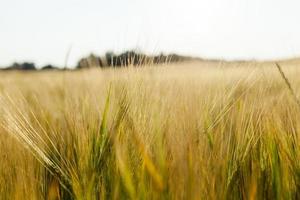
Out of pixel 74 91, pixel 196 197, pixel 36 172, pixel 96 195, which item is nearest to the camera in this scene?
pixel 196 197

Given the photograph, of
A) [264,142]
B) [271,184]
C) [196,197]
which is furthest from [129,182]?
[264,142]

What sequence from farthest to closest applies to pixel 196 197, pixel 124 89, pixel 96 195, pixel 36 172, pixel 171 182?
pixel 36 172 < pixel 124 89 < pixel 96 195 < pixel 171 182 < pixel 196 197

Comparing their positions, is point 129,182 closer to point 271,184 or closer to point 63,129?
point 271,184

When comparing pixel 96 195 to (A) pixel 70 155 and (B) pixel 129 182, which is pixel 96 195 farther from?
(B) pixel 129 182

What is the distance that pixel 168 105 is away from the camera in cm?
114

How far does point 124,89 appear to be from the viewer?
1.12 metres

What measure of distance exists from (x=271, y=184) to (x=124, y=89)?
385mm

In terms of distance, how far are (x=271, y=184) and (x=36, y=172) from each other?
1.93ft

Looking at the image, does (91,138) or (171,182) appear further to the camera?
(91,138)

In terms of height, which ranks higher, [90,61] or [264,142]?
[90,61]

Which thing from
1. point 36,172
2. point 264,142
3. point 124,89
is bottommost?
point 36,172

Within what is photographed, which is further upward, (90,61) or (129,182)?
(90,61)

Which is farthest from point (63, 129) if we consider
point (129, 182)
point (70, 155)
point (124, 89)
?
point (129, 182)

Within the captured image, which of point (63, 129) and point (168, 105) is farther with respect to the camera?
point (63, 129)
